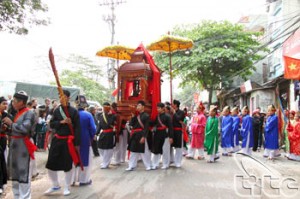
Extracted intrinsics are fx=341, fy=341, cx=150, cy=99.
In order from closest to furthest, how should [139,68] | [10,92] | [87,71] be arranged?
1. [139,68]
2. [10,92]
3. [87,71]

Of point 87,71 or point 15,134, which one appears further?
point 87,71

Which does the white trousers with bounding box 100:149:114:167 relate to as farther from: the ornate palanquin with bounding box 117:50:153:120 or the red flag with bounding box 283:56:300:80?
the red flag with bounding box 283:56:300:80

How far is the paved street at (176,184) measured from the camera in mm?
6133

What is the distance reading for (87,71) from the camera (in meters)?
38.9

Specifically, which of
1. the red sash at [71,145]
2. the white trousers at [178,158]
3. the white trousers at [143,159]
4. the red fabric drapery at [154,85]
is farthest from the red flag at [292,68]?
the red sash at [71,145]

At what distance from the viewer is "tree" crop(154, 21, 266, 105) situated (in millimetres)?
22766

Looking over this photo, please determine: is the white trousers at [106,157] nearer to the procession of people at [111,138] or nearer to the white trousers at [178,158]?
the procession of people at [111,138]

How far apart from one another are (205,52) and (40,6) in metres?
14.2

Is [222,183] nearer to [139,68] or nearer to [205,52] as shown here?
[139,68]

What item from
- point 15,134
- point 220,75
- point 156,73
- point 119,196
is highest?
point 220,75

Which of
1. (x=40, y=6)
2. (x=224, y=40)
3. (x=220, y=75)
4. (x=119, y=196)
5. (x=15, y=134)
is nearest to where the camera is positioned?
(x=15, y=134)

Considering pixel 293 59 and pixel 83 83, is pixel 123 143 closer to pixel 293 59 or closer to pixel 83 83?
pixel 293 59

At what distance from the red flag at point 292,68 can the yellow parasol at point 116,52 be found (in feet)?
16.8

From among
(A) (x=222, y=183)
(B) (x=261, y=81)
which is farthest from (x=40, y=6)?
(B) (x=261, y=81)
